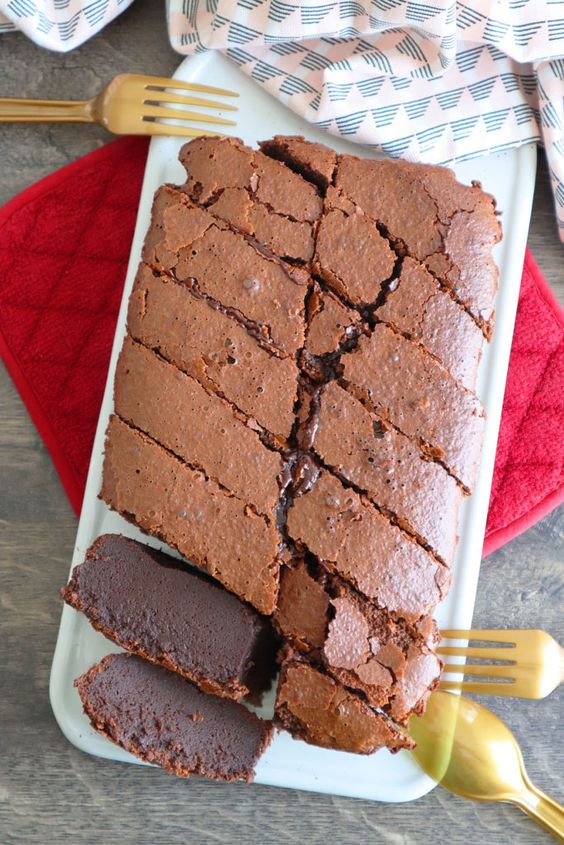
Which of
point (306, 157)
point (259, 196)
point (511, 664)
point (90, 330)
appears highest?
point (306, 157)

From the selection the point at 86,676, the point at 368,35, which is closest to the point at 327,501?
the point at 86,676

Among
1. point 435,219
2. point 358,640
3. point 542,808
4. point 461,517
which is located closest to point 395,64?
point 435,219

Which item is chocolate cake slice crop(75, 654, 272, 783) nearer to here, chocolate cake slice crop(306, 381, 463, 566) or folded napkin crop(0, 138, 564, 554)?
folded napkin crop(0, 138, 564, 554)

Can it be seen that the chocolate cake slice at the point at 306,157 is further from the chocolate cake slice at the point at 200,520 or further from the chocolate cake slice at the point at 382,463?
the chocolate cake slice at the point at 200,520

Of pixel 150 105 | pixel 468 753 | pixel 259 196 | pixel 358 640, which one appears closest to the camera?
pixel 358 640

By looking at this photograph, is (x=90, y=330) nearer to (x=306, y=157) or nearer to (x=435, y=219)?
(x=306, y=157)

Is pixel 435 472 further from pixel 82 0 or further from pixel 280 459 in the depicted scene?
pixel 82 0
